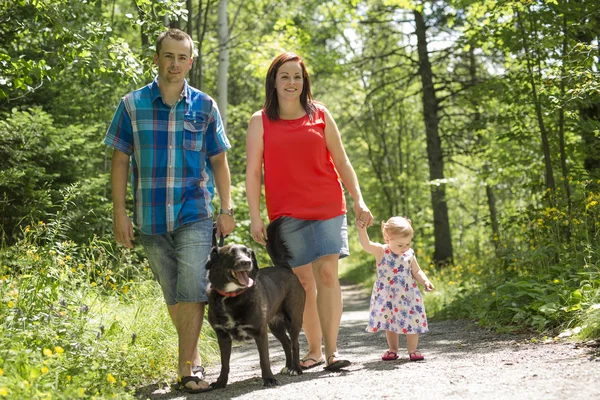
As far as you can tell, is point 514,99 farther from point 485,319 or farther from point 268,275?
point 268,275

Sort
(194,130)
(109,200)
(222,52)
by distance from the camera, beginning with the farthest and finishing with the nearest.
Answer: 1. (222,52)
2. (109,200)
3. (194,130)

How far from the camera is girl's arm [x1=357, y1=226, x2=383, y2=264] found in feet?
17.6

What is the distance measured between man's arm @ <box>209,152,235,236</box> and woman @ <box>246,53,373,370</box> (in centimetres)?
27

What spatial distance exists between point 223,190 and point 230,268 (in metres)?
0.70

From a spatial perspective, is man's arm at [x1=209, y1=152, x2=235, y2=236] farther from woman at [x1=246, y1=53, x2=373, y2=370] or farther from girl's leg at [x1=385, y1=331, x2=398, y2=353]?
girl's leg at [x1=385, y1=331, x2=398, y2=353]

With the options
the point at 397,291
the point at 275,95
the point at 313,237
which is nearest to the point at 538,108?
the point at 397,291

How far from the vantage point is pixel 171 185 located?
15.3 ft

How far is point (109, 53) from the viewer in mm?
7387

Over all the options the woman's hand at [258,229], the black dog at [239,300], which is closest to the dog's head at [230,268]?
the black dog at [239,300]

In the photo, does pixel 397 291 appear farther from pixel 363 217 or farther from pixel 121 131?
pixel 121 131

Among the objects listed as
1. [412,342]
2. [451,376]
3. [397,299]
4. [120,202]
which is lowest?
[451,376]

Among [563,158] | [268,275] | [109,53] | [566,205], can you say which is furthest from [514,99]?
[268,275]

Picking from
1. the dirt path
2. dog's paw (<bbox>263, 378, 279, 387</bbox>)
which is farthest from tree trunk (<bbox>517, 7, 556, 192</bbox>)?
dog's paw (<bbox>263, 378, 279, 387</bbox>)

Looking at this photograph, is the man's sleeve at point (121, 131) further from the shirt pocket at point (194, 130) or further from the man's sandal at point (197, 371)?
the man's sandal at point (197, 371)
